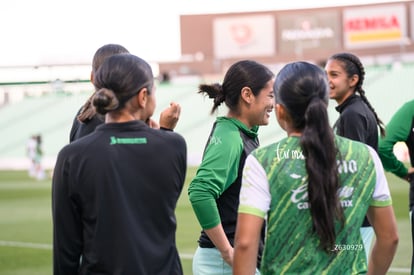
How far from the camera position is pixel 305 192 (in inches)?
153

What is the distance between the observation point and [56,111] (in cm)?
5366

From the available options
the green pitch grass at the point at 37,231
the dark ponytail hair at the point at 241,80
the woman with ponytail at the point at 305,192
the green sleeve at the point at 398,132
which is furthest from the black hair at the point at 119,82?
the green pitch grass at the point at 37,231

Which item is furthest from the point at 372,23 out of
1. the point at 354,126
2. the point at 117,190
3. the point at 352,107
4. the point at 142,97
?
the point at 117,190

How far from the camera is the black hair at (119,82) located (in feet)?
13.6

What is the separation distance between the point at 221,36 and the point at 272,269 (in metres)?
66.7

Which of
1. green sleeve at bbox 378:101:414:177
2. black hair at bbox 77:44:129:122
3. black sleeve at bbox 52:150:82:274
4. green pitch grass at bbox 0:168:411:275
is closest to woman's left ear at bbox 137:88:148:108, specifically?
black sleeve at bbox 52:150:82:274

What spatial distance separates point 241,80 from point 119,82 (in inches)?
50.9

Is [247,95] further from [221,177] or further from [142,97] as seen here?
[142,97]

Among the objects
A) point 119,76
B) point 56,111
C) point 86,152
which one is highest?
point 119,76

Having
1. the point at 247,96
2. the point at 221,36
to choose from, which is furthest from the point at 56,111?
the point at 247,96

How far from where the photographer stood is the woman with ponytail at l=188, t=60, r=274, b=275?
5031 mm

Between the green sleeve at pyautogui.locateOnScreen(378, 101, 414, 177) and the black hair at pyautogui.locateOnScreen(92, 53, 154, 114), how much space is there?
2922 mm

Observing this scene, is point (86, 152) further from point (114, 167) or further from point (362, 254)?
point (362, 254)

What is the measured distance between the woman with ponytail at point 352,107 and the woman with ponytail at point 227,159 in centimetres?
111
